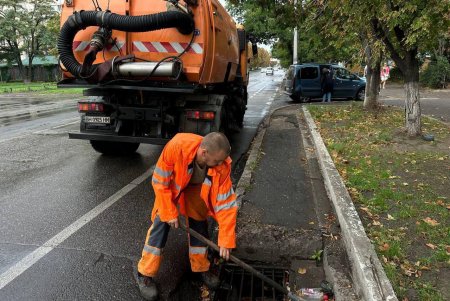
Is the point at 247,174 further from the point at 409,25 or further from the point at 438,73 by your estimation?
the point at 438,73

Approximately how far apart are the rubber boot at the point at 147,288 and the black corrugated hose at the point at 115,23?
3.43 metres

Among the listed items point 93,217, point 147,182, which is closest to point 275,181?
point 147,182

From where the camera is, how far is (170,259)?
3.64m

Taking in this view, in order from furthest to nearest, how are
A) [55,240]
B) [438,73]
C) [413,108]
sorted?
[438,73] → [413,108] → [55,240]

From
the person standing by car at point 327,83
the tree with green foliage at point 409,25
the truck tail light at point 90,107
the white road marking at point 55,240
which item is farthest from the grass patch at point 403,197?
the person standing by car at point 327,83

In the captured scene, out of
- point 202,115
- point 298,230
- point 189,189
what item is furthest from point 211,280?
point 202,115

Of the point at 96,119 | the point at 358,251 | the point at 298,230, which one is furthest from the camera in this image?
the point at 96,119

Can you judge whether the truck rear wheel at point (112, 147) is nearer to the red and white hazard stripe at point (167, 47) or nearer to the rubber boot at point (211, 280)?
the red and white hazard stripe at point (167, 47)

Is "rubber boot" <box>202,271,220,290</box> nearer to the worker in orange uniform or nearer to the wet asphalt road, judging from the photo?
the wet asphalt road

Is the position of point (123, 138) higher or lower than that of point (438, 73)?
lower

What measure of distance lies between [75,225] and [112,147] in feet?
10.1

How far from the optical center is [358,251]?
331 centimetres

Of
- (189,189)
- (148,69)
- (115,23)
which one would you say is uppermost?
(115,23)

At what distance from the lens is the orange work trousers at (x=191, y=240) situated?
3.08m
